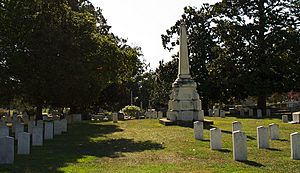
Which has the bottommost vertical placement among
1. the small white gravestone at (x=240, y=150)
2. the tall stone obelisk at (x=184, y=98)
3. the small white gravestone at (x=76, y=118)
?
the small white gravestone at (x=240, y=150)

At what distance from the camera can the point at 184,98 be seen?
80.6 ft

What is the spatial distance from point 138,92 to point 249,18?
28946 millimetres

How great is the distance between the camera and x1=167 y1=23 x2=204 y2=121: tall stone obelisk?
24141 mm

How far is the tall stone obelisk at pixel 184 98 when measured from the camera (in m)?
24.1

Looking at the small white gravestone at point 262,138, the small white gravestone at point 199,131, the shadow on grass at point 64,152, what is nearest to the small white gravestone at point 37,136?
the shadow on grass at point 64,152

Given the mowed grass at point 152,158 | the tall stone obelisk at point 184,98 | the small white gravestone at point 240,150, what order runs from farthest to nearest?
the tall stone obelisk at point 184,98 < the small white gravestone at point 240,150 < the mowed grass at point 152,158

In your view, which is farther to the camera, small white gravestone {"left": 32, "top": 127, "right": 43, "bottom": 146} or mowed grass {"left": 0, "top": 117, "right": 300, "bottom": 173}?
small white gravestone {"left": 32, "top": 127, "right": 43, "bottom": 146}

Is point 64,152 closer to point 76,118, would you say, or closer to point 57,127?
point 57,127

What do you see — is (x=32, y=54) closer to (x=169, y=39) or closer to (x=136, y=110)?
(x=136, y=110)

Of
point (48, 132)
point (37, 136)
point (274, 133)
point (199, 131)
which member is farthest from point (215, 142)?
point (48, 132)

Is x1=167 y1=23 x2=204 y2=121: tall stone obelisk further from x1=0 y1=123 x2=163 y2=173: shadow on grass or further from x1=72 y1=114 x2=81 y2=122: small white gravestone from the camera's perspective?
x1=72 y1=114 x2=81 y2=122: small white gravestone

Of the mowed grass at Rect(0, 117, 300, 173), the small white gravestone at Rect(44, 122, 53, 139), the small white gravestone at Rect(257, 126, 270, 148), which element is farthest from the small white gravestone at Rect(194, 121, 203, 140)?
the small white gravestone at Rect(44, 122, 53, 139)

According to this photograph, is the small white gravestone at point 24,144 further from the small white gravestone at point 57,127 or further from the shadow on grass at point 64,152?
the small white gravestone at point 57,127

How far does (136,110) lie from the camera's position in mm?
37406
